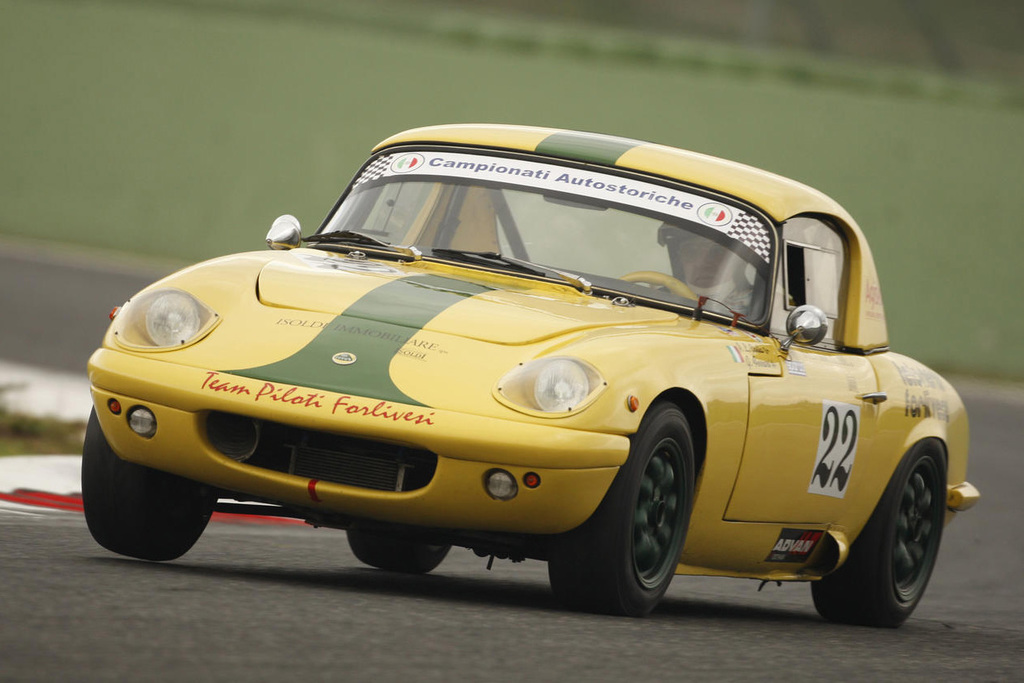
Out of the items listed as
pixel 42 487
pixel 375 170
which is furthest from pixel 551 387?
pixel 42 487

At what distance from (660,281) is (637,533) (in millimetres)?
1168

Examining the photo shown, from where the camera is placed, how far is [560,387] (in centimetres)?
516

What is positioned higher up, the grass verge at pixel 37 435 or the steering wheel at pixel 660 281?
the steering wheel at pixel 660 281

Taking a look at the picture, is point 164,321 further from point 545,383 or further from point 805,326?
point 805,326

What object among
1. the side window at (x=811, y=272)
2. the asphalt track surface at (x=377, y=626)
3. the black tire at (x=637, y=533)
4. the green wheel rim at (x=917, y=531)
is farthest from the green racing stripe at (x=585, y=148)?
the green wheel rim at (x=917, y=531)

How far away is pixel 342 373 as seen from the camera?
5.20 metres

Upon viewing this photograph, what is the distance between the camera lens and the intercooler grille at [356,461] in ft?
17.1

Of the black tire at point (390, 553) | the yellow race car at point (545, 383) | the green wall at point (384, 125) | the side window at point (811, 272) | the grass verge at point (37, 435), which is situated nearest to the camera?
the yellow race car at point (545, 383)

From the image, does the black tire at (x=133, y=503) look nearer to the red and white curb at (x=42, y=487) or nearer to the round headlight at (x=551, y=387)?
the round headlight at (x=551, y=387)

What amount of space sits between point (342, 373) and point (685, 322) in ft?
4.41

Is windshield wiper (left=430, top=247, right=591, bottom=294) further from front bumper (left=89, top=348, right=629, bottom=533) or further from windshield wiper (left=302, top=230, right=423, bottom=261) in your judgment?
front bumper (left=89, top=348, right=629, bottom=533)

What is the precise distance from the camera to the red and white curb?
7457 millimetres

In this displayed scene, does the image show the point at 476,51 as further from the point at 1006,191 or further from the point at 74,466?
the point at 74,466

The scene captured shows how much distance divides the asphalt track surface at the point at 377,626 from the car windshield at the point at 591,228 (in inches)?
45.4
